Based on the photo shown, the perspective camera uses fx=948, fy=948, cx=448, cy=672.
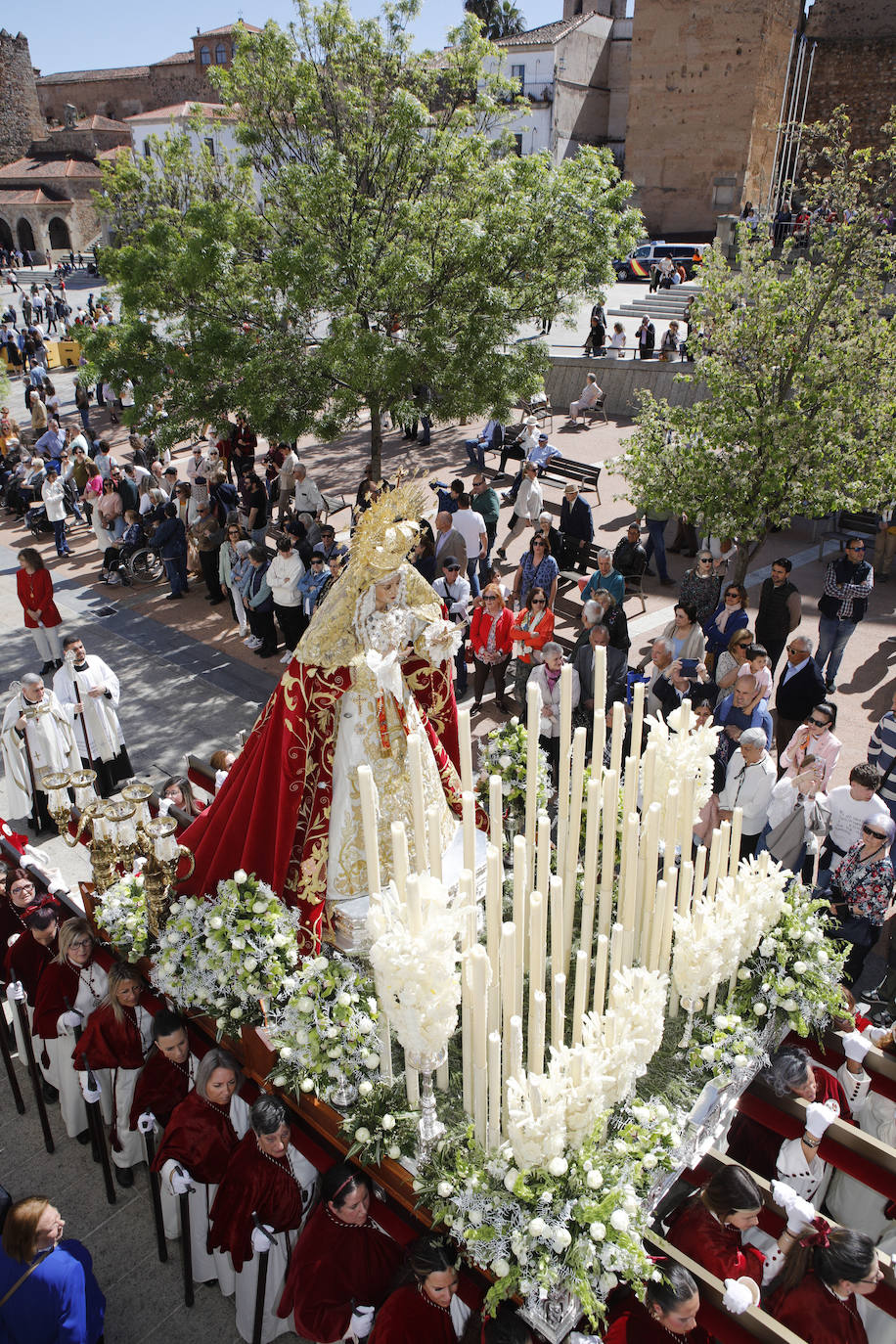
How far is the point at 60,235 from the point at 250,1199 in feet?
175

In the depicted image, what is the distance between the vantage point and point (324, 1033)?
3859mm

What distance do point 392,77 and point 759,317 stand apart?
5.69m

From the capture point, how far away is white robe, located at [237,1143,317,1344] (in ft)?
13.6

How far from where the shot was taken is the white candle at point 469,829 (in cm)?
332

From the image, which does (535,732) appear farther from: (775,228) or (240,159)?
(775,228)

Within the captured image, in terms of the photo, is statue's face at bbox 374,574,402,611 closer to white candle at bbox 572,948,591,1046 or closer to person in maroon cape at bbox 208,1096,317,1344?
white candle at bbox 572,948,591,1046

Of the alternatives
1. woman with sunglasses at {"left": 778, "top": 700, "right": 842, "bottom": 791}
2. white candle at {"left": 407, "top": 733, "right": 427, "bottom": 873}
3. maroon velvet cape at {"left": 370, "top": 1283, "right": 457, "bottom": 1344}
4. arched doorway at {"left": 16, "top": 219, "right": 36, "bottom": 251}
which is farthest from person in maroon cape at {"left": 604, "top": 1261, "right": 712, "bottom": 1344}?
arched doorway at {"left": 16, "top": 219, "right": 36, "bottom": 251}

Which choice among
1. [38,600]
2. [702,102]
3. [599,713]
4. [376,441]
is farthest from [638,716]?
[702,102]

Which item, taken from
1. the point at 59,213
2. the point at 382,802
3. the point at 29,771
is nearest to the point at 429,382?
the point at 29,771

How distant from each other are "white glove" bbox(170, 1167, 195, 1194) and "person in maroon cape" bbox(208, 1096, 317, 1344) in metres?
0.19

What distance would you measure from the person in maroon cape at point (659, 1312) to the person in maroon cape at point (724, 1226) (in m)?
0.26

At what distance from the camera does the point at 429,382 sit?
1105cm

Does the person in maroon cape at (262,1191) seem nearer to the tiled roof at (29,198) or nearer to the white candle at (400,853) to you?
the white candle at (400,853)

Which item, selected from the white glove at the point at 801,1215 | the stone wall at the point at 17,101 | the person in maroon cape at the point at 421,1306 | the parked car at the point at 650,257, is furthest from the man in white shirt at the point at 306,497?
the stone wall at the point at 17,101
